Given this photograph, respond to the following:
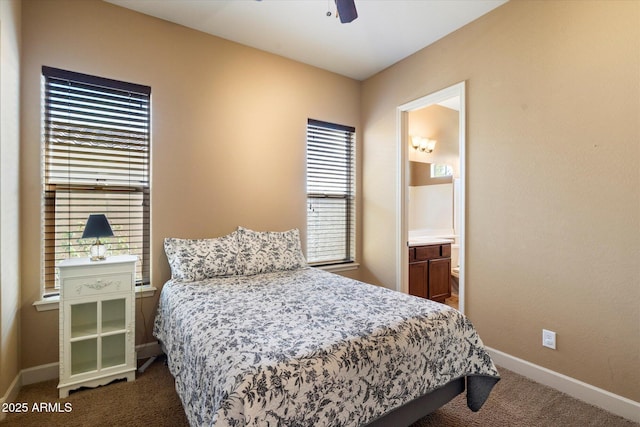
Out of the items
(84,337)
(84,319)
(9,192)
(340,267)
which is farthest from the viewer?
(340,267)

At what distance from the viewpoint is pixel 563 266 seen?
2061mm

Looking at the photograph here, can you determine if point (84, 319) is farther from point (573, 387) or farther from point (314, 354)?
point (573, 387)

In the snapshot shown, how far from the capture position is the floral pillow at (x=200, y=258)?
238cm

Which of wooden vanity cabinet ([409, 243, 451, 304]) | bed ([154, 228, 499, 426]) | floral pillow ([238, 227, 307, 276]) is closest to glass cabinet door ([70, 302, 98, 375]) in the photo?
bed ([154, 228, 499, 426])

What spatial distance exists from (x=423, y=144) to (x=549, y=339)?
3.11 metres

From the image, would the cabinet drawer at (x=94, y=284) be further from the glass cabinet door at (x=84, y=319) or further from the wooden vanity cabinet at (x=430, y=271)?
the wooden vanity cabinet at (x=430, y=271)

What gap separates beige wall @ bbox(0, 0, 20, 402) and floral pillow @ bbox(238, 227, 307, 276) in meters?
1.46

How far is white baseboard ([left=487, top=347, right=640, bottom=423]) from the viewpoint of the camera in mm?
1775

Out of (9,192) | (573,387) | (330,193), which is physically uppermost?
(330,193)

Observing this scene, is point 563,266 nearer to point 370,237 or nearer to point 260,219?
point 370,237

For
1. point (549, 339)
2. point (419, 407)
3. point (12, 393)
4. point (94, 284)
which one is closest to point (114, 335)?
point (94, 284)

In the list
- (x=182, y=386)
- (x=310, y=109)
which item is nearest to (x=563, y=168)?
(x=310, y=109)

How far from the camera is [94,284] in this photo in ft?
6.73

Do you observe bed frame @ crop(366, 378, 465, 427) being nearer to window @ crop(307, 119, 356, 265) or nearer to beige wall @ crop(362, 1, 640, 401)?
beige wall @ crop(362, 1, 640, 401)
